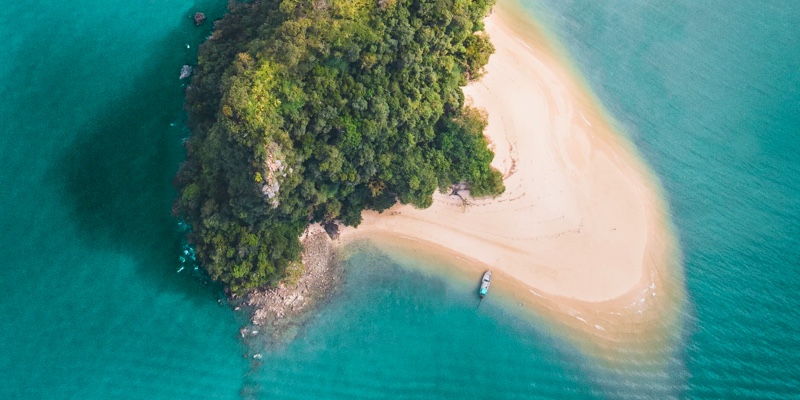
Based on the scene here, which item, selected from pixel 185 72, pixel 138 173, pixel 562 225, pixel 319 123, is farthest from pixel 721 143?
pixel 138 173

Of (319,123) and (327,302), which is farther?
(327,302)

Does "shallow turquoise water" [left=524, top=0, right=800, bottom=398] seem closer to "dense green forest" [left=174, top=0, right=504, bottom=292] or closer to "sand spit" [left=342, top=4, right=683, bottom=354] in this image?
"sand spit" [left=342, top=4, right=683, bottom=354]

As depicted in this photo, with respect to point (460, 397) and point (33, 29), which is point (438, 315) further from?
point (33, 29)

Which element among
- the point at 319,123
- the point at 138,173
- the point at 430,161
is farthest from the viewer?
the point at 138,173

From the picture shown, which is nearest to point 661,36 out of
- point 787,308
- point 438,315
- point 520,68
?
point 520,68

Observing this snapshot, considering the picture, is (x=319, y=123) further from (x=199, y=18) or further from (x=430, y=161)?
(x=199, y=18)

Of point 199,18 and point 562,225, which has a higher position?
point 199,18
